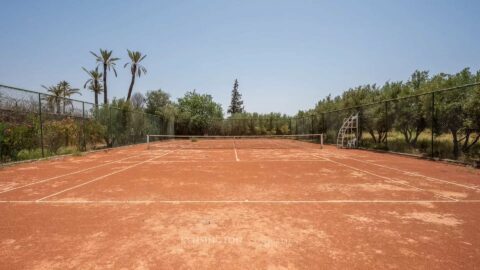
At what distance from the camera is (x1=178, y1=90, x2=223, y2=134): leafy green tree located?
119ft

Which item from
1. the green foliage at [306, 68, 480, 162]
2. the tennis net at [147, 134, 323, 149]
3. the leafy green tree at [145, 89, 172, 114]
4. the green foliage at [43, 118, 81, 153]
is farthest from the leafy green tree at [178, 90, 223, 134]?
the green foliage at [43, 118, 81, 153]

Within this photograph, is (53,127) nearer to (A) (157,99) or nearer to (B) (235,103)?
(A) (157,99)

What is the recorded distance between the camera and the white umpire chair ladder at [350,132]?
1870cm

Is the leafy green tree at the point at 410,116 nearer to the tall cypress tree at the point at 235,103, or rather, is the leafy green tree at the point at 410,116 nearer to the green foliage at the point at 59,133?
the green foliage at the point at 59,133

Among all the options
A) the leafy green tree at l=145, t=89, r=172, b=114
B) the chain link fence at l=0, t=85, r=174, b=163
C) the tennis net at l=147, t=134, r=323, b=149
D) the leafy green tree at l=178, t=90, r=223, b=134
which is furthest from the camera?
the leafy green tree at l=145, t=89, r=172, b=114

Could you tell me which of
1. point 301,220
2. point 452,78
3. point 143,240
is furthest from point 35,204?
point 452,78

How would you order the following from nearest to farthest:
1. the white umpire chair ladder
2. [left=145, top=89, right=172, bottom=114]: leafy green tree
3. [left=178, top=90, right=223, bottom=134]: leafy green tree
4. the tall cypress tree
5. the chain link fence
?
the chain link fence → the white umpire chair ladder → [left=178, top=90, right=223, bottom=134]: leafy green tree → [left=145, top=89, right=172, bottom=114]: leafy green tree → the tall cypress tree

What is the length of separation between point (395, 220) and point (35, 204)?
20.5ft

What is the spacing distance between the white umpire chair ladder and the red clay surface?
11419mm

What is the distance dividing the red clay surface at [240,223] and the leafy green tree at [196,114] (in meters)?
29.0

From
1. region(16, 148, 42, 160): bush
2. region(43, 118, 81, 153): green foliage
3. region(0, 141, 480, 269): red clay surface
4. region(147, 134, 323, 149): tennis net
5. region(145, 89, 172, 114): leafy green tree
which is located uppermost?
region(145, 89, 172, 114): leafy green tree

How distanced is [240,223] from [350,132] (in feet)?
58.9

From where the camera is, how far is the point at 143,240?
3.48 metres

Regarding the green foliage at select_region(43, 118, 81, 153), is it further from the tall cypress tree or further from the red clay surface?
the tall cypress tree
